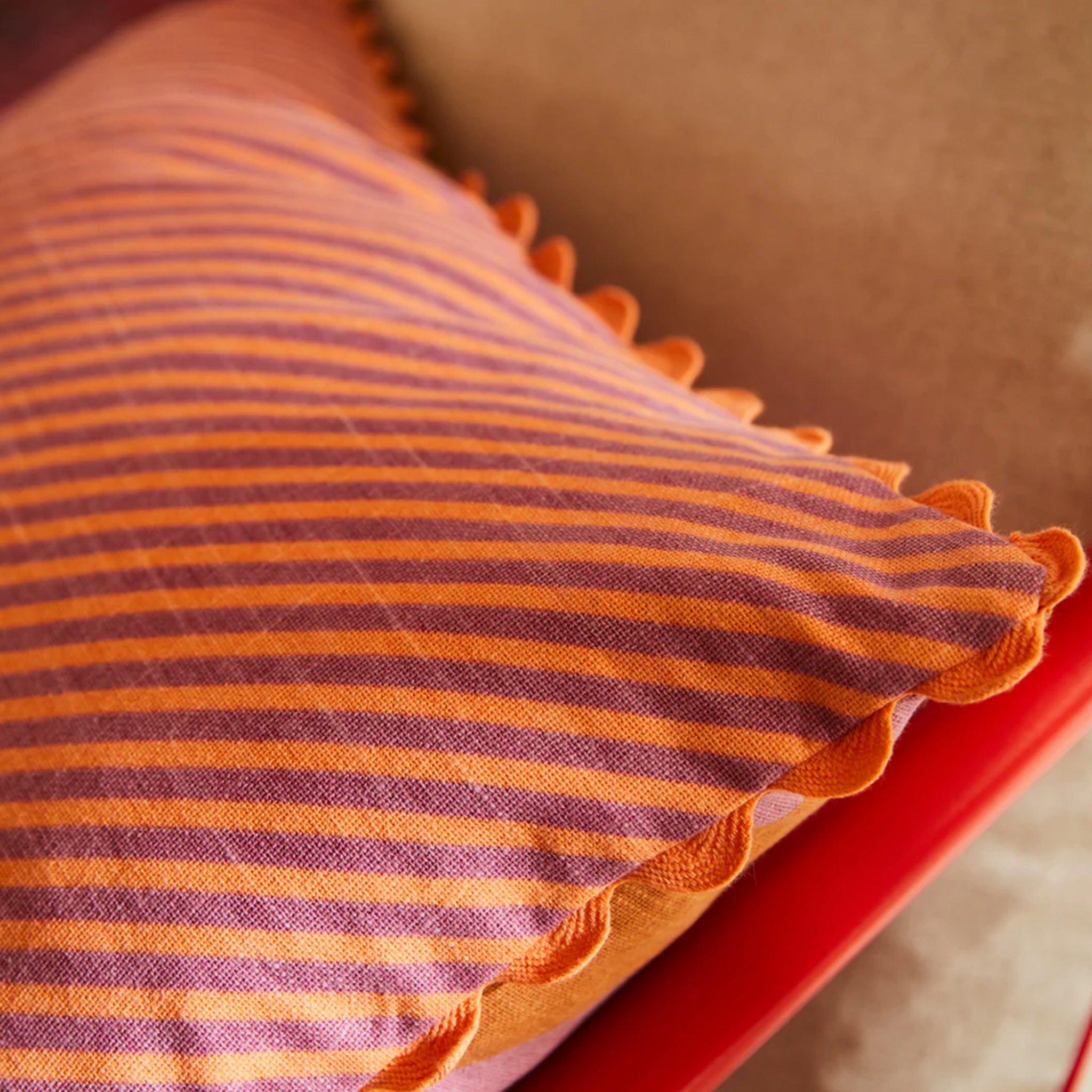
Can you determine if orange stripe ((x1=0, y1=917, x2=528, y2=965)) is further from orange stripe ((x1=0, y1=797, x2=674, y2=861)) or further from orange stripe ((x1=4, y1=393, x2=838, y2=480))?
orange stripe ((x1=4, y1=393, x2=838, y2=480))

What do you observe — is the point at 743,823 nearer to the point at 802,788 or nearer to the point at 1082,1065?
the point at 802,788

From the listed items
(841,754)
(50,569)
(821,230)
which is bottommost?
(50,569)

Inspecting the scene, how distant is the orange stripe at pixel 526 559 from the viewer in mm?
289

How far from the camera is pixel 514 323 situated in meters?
0.46

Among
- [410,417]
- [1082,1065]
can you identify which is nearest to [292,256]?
[410,417]

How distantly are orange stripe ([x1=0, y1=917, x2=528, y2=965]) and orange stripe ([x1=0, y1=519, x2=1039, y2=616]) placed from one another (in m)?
0.11

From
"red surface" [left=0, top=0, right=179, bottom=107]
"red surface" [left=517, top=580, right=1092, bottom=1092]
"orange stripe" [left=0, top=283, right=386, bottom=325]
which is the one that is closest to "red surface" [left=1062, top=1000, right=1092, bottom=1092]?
"red surface" [left=517, top=580, right=1092, bottom=1092]

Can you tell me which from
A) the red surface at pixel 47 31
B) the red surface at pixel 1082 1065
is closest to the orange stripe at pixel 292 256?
the red surface at pixel 1082 1065

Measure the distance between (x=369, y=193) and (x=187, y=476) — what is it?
243 mm

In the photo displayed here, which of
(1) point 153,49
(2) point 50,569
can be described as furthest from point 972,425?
(1) point 153,49

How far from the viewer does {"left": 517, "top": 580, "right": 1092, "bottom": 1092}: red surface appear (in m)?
0.34

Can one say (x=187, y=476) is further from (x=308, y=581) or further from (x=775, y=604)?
(x=775, y=604)

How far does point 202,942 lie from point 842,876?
0.78 ft

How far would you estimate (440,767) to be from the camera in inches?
11.5
